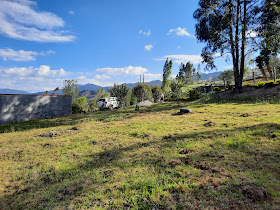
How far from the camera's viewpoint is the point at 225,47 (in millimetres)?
18328

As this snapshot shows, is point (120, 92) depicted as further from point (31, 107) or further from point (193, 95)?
point (31, 107)

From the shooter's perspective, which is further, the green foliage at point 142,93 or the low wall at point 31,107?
the green foliage at point 142,93

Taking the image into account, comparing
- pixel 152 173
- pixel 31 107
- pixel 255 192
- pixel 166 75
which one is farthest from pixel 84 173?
pixel 166 75

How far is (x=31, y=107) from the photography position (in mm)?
15445

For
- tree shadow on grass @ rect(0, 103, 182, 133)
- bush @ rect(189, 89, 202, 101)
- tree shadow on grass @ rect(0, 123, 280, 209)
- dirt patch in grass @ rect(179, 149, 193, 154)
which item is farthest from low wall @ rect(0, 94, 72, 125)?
bush @ rect(189, 89, 202, 101)

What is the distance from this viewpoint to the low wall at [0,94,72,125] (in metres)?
13.5

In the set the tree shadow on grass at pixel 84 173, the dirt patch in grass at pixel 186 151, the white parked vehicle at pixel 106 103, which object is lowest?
the tree shadow on grass at pixel 84 173

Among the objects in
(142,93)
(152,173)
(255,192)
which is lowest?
(152,173)

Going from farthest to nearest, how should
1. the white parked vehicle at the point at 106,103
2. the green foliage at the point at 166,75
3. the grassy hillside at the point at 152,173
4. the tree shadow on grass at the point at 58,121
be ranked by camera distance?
the green foliage at the point at 166,75, the white parked vehicle at the point at 106,103, the tree shadow on grass at the point at 58,121, the grassy hillside at the point at 152,173

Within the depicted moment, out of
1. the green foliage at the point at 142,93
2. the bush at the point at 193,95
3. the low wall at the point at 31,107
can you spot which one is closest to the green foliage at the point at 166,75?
the green foliage at the point at 142,93

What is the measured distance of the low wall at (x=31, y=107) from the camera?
13.5 meters

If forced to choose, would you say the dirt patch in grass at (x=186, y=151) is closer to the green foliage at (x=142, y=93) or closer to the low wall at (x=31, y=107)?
the low wall at (x=31, y=107)

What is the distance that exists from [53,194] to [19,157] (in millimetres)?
3434

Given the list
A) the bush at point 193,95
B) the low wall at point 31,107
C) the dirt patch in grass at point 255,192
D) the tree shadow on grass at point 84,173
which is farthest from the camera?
the bush at point 193,95
